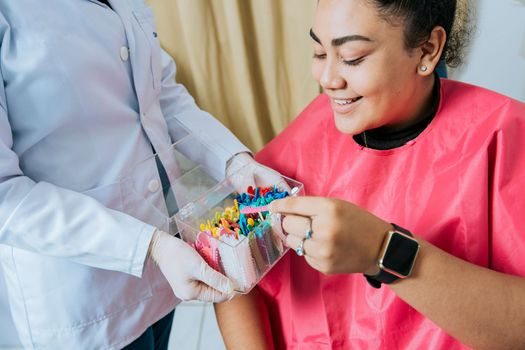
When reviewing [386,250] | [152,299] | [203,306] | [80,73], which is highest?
[80,73]

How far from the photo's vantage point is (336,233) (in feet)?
2.12

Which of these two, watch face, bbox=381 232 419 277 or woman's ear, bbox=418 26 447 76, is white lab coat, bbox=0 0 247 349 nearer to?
watch face, bbox=381 232 419 277

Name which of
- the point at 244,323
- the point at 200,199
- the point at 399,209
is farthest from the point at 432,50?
the point at 244,323

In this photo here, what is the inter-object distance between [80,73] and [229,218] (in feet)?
1.26

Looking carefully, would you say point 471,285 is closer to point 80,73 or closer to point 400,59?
point 400,59

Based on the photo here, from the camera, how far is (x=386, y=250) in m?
0.67

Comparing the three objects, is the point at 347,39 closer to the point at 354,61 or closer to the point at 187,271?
the point at 354,61

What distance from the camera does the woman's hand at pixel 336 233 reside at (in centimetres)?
65

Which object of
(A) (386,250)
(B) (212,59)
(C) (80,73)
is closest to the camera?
(A) (386,250)

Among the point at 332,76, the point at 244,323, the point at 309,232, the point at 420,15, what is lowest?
the point at 244,323

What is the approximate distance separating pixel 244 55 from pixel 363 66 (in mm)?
961

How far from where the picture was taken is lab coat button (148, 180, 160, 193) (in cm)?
91

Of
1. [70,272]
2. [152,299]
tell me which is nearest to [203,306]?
[152,299]

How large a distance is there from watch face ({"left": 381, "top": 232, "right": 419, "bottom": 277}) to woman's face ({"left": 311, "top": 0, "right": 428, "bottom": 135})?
28 centimetres
